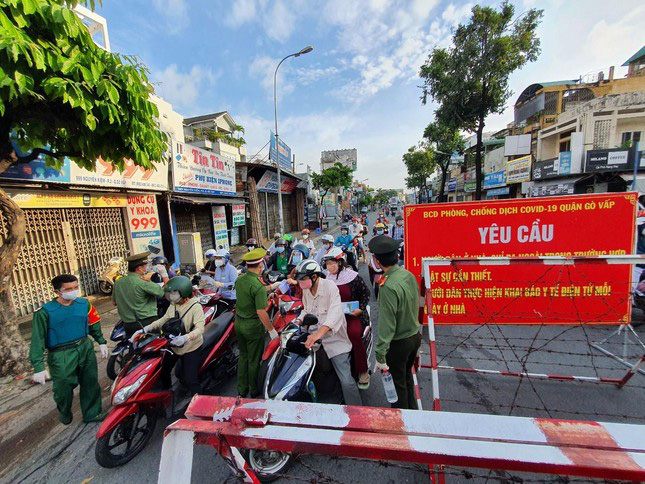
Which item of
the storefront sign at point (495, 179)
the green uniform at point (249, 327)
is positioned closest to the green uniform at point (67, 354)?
the green uniform at point (249, 327)

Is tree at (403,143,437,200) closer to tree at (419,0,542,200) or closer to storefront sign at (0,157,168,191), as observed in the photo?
tree at (419,0,542,200)

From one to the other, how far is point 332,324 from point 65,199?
25.2ft

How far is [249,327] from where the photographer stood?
3.14 meters

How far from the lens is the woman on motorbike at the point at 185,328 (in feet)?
9.91

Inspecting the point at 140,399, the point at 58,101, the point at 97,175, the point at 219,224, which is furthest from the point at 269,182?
the point at 140,399

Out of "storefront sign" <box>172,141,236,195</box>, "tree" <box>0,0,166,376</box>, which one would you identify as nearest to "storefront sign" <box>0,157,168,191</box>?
"storefront sign" <box>172,141,236,195</box>

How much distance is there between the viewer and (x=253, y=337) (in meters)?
3.15

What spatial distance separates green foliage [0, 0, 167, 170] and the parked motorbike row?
2632 mm

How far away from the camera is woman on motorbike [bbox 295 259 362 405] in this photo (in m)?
2.87

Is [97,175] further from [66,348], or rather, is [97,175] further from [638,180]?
[638,180]

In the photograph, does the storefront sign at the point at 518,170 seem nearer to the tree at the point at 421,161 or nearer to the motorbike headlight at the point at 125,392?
the tree at the point at 421,161

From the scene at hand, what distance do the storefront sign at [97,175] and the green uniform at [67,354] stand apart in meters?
3.02

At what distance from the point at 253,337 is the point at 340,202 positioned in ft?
155

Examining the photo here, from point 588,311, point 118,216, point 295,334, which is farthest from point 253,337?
point 118,216
